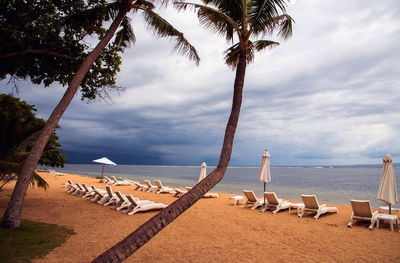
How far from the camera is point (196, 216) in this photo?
8.05 meters

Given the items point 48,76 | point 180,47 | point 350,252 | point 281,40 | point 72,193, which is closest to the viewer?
point 350,252

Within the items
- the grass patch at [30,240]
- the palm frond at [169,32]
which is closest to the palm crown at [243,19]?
the palm frond at [169,32]

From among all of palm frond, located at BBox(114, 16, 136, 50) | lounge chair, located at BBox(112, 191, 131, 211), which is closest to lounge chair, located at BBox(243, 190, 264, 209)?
lounge chair, located at BBox(112, 191, 131, 211)

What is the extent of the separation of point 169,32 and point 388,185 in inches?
A: 321

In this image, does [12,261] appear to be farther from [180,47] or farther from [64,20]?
[64,20]

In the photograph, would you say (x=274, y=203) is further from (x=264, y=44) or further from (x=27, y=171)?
(x=27, y=171)

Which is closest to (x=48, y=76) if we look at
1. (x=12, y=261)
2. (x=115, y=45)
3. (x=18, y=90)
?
(x=18, y=90)

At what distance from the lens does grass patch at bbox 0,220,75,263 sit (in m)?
Answer: 4.07

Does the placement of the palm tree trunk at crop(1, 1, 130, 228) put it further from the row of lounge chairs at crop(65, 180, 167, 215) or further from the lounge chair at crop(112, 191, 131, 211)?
the lounge chair at crop(112, 191, 131, 211)

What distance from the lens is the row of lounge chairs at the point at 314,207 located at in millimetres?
7082

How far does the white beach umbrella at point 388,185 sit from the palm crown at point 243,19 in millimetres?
5744

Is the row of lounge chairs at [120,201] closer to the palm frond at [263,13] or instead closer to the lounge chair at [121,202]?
the lounge chair at [121,202]

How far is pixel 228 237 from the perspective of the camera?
229 inches

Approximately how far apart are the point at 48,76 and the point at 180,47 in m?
4.63
